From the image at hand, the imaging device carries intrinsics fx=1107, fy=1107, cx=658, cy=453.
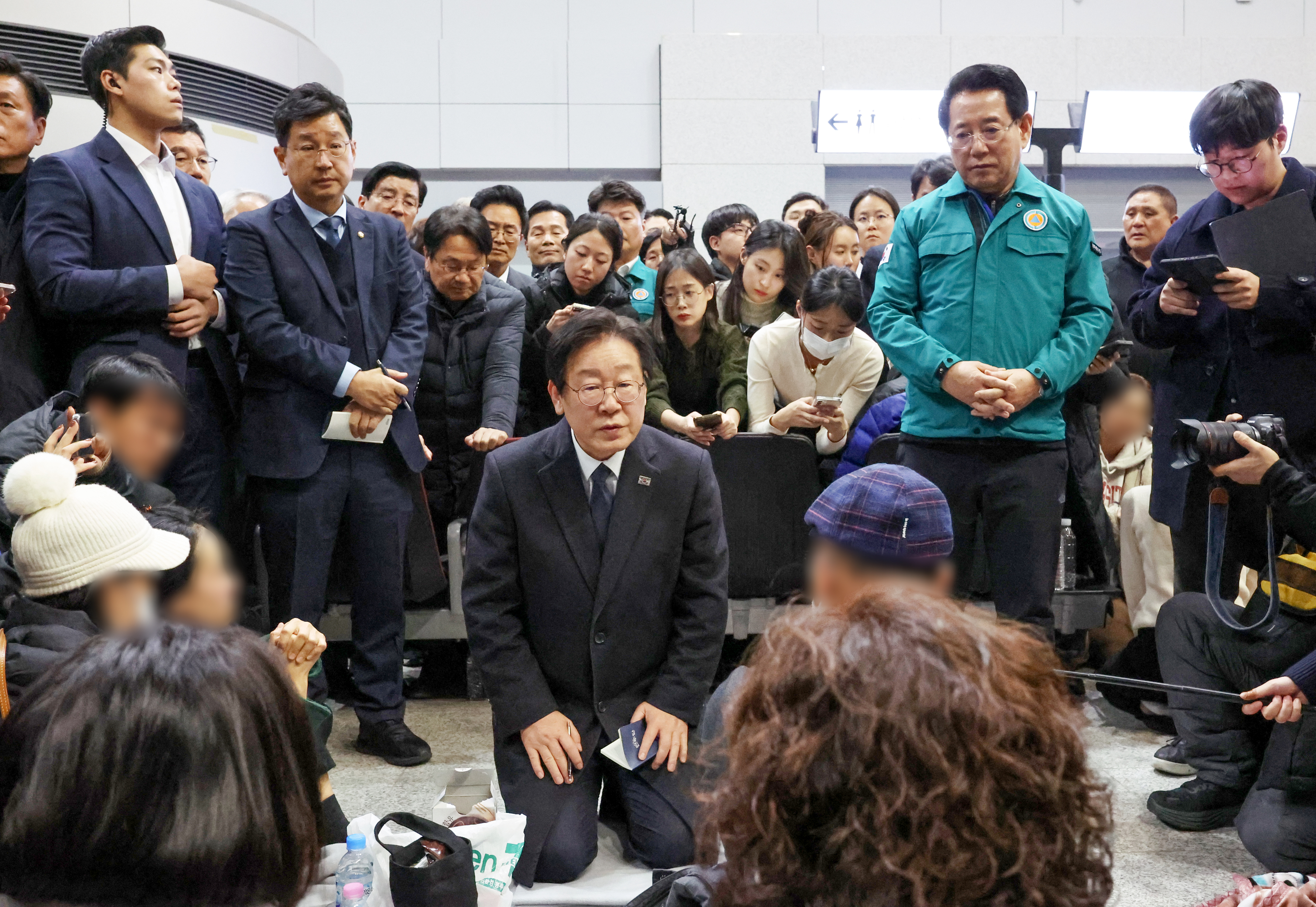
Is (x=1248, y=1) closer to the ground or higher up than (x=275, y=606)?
higher up

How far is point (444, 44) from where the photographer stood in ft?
26.0

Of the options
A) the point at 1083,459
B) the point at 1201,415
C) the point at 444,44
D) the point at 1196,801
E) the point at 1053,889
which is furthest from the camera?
the point at 444,44

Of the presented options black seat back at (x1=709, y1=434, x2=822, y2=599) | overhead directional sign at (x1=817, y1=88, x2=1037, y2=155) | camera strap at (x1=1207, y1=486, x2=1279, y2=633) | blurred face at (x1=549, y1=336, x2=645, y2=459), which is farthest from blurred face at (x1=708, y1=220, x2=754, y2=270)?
overhead directional sign at (x1=817, y1=88, x2=1037, y2=155)

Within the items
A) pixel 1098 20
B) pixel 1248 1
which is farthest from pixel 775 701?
pixel 1248 1

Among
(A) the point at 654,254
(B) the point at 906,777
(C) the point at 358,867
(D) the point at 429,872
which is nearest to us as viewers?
(B) the point at 906,777

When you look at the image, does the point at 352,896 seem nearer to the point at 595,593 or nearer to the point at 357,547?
the point at 595,593

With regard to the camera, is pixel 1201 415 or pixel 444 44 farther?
pixel 444 44

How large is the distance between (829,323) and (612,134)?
516 centimetres

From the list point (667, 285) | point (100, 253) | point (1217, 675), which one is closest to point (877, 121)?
point (667, 285)

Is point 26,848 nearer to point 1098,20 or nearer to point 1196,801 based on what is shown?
point 1196,801

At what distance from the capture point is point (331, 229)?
9.58ft

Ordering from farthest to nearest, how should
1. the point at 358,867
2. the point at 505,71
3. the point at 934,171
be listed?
the point at 505,71
the point at 934,171
the point at 358,867

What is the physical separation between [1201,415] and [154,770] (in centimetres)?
267

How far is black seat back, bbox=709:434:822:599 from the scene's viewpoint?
10.3 feet
